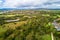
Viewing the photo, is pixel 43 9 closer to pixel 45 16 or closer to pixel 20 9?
pixel 45 16

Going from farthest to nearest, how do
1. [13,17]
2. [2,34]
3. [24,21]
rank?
[13,17], [24,21], [2,34]

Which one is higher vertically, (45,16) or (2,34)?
(45,16)

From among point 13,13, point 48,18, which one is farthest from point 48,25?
point 13,13

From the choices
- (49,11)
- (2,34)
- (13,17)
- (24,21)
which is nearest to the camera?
(2,34)

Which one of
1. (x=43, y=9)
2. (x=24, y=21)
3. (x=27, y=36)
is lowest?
(x=27, y=36)

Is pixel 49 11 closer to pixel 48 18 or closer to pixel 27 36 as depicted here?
pixel 48 18

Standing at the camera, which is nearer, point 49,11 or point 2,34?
point 2,34

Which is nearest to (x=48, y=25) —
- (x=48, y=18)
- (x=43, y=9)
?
(x=48, y=18)
